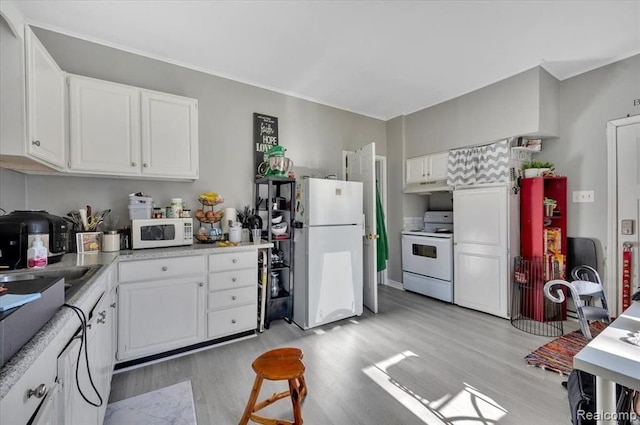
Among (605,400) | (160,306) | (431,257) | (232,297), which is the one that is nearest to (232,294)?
(232,297)

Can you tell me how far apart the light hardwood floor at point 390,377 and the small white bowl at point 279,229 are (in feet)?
3.28

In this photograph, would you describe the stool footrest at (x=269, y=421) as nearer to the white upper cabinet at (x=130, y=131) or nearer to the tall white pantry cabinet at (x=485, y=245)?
the white upper cabinet at (x=130, y=131)

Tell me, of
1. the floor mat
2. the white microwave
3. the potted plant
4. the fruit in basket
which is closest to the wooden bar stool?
the floor mat

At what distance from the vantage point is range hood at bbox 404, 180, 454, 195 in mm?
3681

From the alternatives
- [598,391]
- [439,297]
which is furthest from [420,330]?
[598,391]

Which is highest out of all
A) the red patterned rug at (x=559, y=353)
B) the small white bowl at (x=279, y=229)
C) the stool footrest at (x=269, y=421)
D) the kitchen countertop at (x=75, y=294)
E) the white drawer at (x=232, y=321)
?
the small white bowl at (x=279, y=229)

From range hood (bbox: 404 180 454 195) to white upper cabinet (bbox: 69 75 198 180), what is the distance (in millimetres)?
2991

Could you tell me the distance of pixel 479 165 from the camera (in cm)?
327

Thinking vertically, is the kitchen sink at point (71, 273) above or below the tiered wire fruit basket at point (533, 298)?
above

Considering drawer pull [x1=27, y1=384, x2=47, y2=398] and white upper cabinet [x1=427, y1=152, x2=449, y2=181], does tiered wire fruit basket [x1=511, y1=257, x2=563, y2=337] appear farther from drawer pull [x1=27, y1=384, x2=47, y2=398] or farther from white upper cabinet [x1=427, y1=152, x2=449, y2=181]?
drawer pull [x1=27, y1=384, x2=47, y2=398]

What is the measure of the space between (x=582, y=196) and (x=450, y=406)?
277 centimetres

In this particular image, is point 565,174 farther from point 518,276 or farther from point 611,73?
point 518,276

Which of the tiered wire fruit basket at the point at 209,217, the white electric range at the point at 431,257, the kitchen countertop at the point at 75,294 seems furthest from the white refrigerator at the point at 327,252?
the white electric range at the point at 431,257

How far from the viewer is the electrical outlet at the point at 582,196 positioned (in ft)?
9.47
